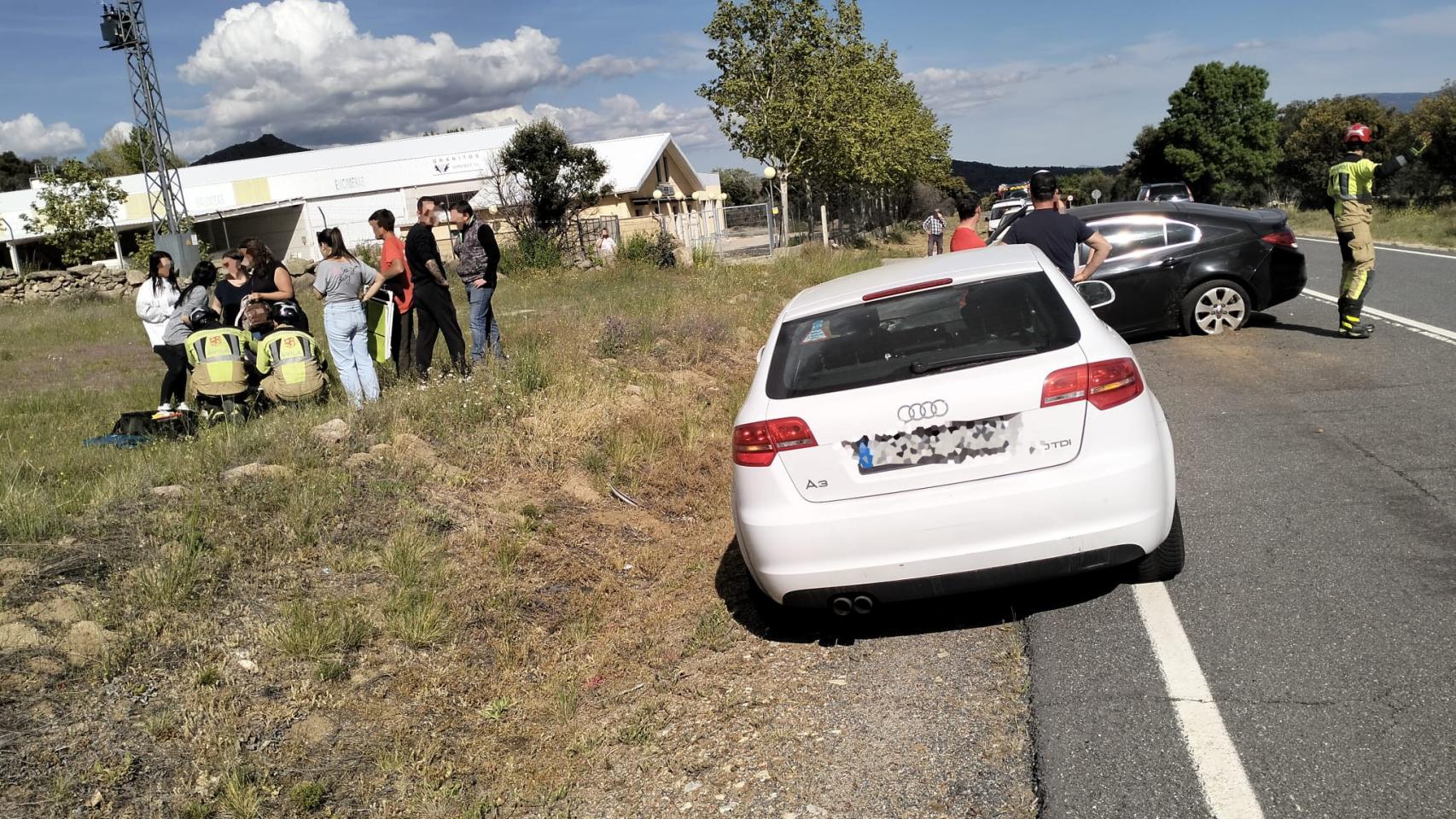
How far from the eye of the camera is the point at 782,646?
4.59 meters

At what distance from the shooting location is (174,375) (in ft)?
30.3

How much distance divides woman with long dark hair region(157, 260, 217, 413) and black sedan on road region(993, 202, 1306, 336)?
8511 millimetres

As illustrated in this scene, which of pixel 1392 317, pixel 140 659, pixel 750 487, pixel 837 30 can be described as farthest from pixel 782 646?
pixel 837 30

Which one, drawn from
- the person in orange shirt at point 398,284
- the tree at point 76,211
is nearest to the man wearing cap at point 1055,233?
the person in orange shirt at point 398,284

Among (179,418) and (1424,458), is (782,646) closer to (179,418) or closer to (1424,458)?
(1424,458)

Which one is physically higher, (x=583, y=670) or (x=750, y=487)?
(x=750, y=487)

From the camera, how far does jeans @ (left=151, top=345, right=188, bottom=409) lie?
923 centimetres

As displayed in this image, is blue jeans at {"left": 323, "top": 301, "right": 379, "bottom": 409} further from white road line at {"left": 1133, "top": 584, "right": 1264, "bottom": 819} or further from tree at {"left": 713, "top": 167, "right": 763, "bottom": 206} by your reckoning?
tree at {"left": 713, "top": 167, "right": 763, "bottom": 206}

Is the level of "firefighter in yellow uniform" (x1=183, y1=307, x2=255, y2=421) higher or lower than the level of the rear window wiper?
lower

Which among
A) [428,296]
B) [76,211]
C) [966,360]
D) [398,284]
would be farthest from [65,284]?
[966,360]

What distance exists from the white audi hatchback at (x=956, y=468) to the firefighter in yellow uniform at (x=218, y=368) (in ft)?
18.7

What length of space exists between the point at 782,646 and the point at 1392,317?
9745 mm

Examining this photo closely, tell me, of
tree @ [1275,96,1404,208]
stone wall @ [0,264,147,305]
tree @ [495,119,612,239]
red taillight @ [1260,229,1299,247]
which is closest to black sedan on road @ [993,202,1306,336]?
red taillight @ [1260,229,1299,247]

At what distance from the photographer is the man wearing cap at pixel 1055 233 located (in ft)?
25.6
